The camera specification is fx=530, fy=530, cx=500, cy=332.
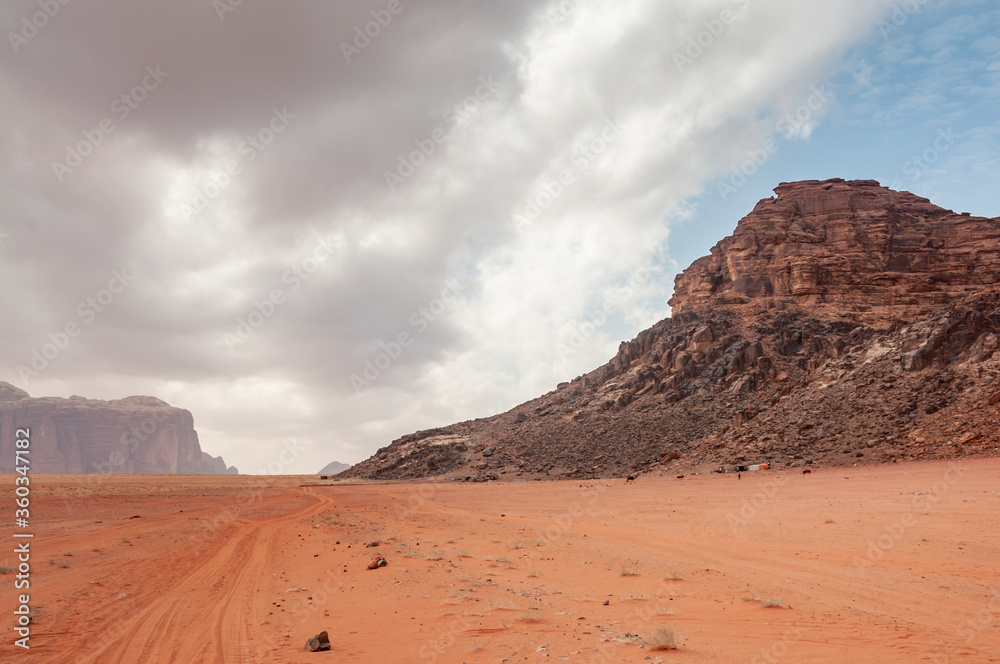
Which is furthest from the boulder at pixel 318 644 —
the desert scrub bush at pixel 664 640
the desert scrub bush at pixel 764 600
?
the desert scrub bush at pixel 764 600

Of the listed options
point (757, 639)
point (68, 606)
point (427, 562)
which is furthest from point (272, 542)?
point (757, 639)

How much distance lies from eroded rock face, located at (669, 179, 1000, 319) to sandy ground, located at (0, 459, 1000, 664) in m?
59.0

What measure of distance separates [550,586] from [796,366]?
6379 centimetres

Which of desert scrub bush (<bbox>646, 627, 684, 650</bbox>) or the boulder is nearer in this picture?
desert scrub bush (<bbox>646, 627, 684, 650</bbox>)

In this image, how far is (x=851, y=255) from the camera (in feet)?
263

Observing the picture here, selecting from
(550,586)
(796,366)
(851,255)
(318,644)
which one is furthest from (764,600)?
(851,255)

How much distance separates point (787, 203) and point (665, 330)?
3382 centimetres

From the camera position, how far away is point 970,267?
76250 millimetres

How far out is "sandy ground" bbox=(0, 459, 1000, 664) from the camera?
8117mm

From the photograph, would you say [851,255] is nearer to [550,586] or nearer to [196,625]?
[550,586]

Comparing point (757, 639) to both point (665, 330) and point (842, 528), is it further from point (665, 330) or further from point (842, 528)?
point (665, 330)

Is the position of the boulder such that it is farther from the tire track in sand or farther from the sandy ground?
the tire track in sand

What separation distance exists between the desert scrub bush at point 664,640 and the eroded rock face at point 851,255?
7900cm

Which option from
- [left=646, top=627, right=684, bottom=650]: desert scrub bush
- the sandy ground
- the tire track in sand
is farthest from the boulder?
[left=646, top=627, right=684, bottom=650]: desert scrub bush
